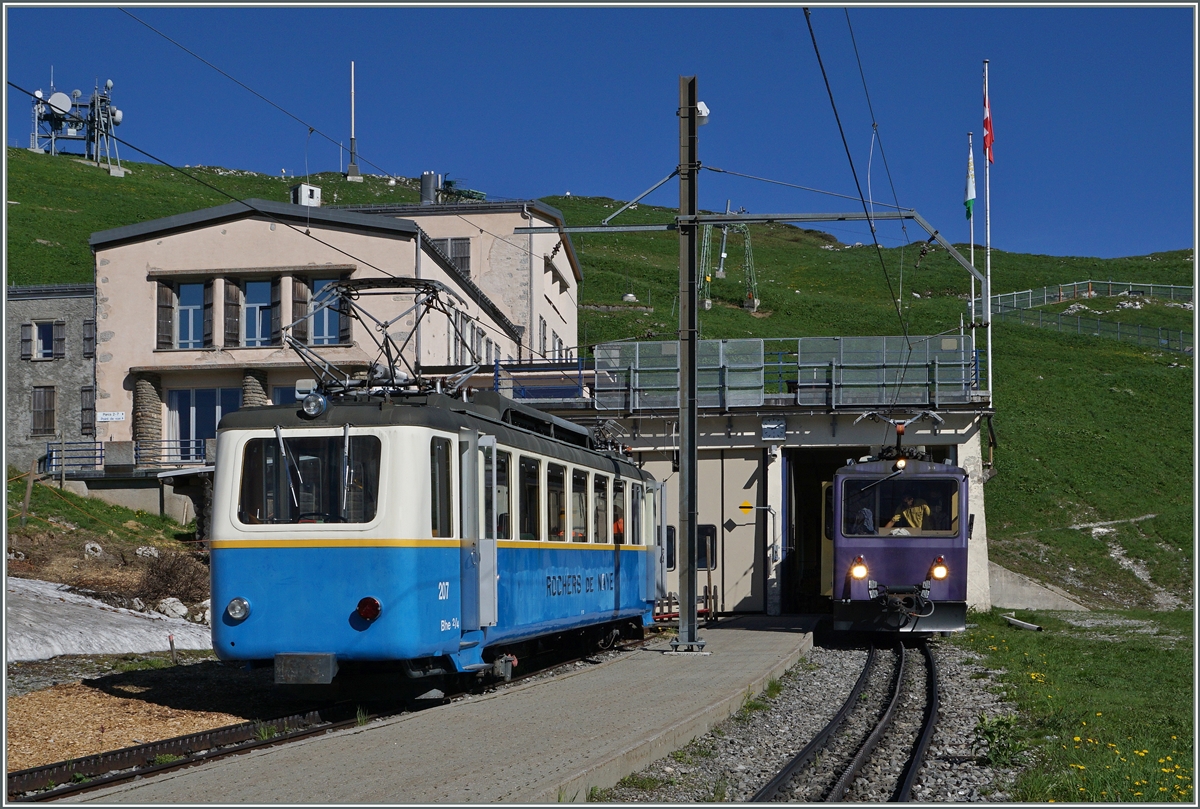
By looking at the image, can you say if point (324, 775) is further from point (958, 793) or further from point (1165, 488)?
point (1165, 488)

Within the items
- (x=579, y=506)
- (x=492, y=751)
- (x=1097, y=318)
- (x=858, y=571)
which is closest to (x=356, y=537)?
(x=492, y=751)

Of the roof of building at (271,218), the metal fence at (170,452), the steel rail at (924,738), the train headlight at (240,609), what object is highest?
the roof of building at (271,218)

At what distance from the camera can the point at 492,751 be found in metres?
9.05

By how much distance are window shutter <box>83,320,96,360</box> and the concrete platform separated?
105 feet

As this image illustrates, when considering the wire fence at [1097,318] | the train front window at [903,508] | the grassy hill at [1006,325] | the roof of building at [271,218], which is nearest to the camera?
the train front window at [903,508]

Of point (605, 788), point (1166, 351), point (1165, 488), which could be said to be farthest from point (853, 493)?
point (1166, 351)

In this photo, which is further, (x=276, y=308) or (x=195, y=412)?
(x=195, y=412)

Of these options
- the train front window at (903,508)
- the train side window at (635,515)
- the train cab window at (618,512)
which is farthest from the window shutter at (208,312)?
the train front window at (903,508)

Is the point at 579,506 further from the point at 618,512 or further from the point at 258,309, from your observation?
the point at 258,309

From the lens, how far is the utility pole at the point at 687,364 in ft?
60.7

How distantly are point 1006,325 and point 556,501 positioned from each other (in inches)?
2912

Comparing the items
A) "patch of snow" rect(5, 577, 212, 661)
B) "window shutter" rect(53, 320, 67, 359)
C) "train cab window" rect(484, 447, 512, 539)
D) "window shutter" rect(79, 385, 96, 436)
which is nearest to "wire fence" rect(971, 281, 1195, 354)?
"window shutter" rect(79, 385, 96, 436)

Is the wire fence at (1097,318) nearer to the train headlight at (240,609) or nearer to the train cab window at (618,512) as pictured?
the train cab window at (618,512)

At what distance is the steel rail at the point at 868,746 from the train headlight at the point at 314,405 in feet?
18.3
